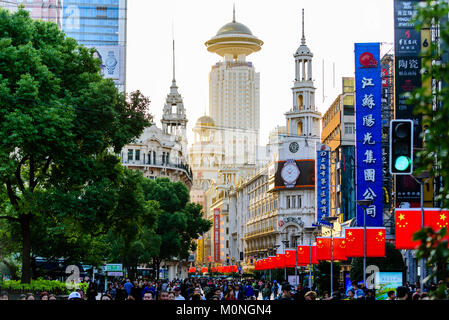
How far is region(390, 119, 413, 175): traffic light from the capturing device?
1262 centimetres

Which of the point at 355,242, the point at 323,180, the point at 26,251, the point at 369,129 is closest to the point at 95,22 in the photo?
the point at 323,180

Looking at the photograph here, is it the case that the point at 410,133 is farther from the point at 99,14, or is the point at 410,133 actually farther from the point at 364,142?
the point at 99,14

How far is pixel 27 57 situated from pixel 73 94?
10.2 feet

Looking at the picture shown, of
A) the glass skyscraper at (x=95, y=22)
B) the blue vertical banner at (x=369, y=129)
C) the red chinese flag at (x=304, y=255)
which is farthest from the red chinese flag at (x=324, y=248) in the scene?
the glass skyscraper at (x=95, y=22)

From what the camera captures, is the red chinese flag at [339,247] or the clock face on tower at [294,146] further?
the clock face on tower at [294,146]

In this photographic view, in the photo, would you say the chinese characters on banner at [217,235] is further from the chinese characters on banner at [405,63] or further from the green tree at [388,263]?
the green tree at [388,263]

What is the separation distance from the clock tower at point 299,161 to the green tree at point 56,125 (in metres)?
79.8

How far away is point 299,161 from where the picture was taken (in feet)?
383

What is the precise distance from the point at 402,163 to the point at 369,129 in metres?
47.4

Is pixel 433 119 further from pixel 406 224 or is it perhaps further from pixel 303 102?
pixel 303 102

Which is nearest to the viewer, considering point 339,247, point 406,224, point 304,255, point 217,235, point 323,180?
point 406,224

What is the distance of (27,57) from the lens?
1273 inches

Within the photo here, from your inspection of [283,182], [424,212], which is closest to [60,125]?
[424,212]

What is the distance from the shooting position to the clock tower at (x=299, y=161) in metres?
117
